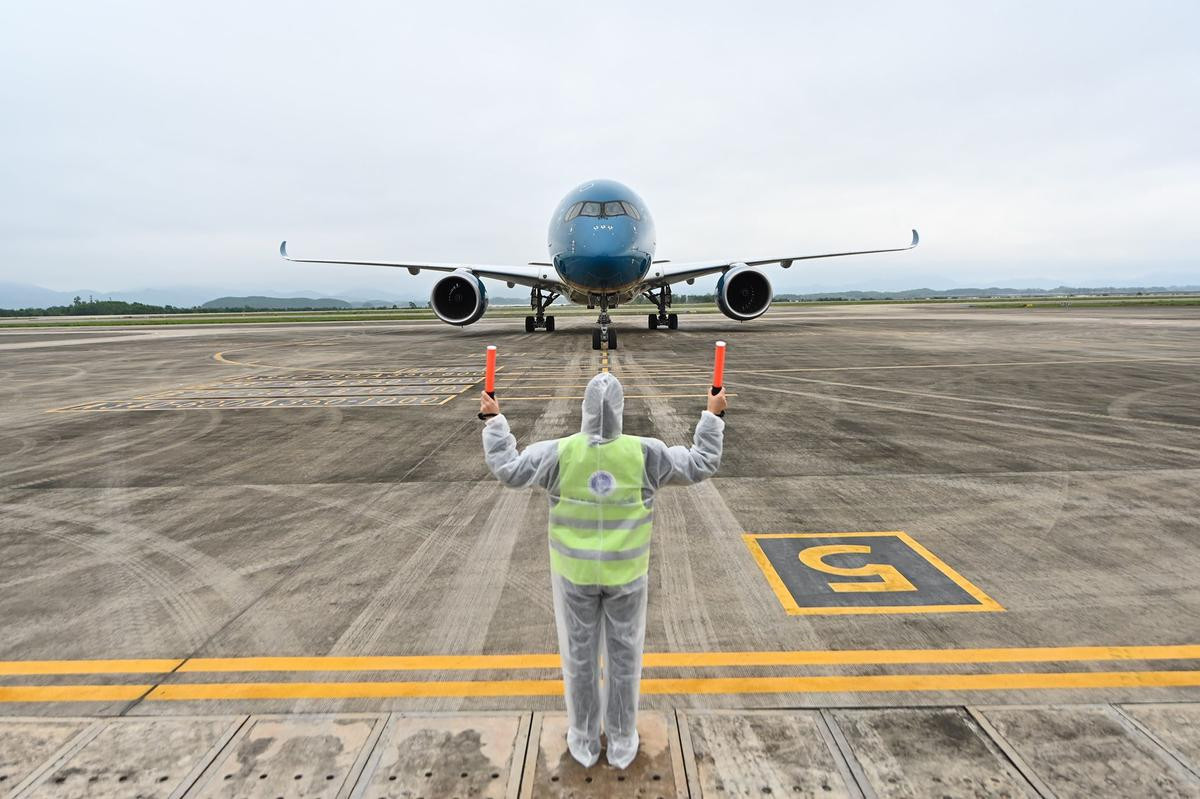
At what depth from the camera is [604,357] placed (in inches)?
757

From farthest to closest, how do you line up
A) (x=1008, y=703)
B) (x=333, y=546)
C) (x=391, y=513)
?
(x=391, y=513)
(x=333, y=546)
(x=1008, y=703)

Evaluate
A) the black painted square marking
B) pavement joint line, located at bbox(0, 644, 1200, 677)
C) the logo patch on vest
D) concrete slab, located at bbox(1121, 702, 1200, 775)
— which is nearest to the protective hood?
the logo patch on vest

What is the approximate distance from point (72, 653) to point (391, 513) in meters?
2.67

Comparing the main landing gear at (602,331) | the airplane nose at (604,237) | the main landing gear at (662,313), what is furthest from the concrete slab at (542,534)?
the main landing gear at (662,313)

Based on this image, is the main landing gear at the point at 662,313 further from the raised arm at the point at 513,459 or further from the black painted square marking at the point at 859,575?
the raised arm at the point at 513,459

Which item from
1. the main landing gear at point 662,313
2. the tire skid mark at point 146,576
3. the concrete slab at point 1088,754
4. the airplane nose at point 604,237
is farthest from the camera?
the main landing gear at point 662,313

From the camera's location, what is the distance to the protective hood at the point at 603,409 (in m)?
2.81

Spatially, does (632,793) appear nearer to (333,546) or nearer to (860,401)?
(333,546)

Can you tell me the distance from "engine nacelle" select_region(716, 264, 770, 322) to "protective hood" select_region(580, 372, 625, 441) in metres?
22.2

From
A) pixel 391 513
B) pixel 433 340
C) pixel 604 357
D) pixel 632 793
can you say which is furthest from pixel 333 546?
pixel 433 340

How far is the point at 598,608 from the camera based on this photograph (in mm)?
2936

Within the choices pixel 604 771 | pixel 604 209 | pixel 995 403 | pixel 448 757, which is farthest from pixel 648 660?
pixel 604 209

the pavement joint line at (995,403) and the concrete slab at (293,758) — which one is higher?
the pavement joint line at (995,403)

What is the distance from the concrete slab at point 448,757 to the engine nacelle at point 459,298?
22489 millimetres
